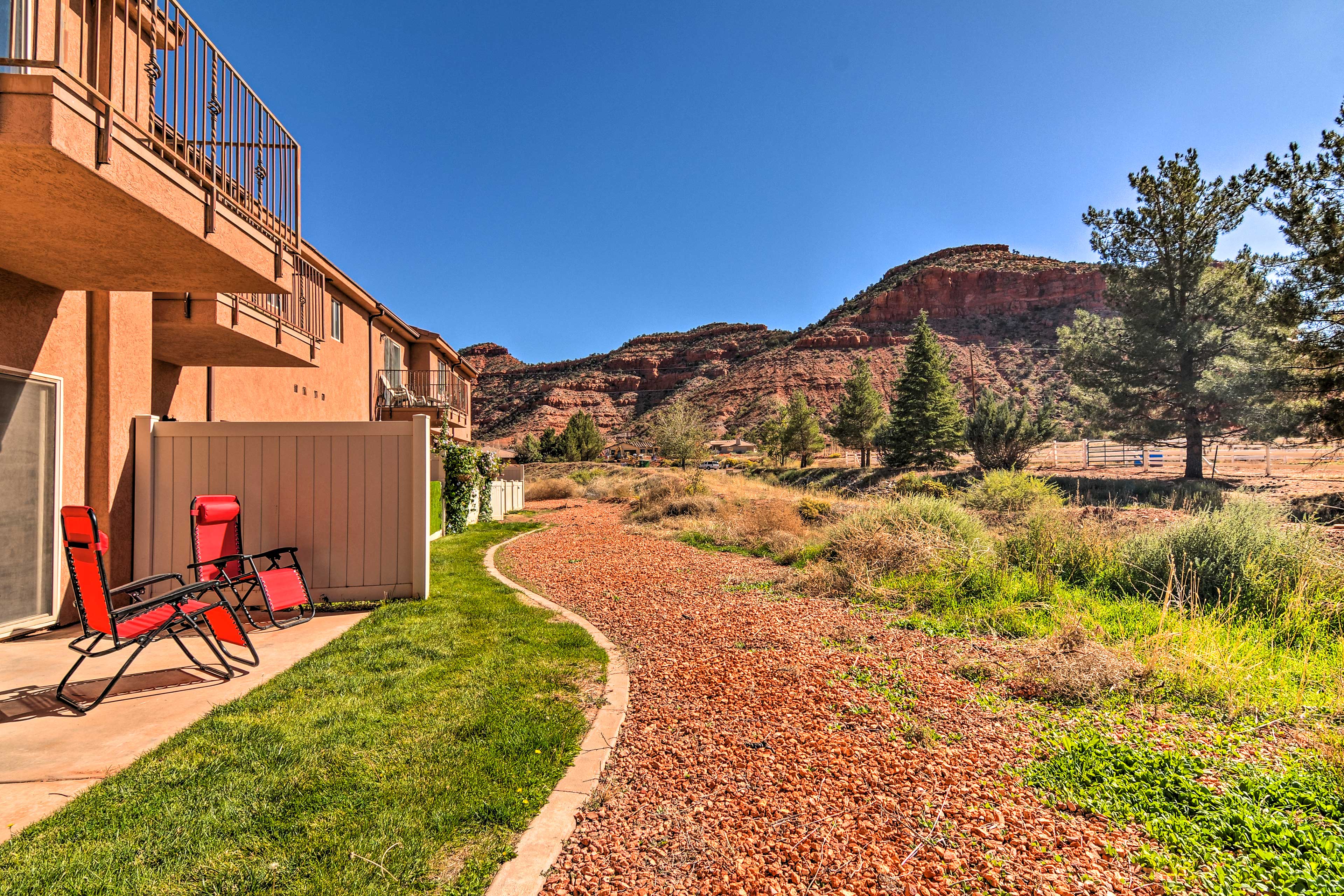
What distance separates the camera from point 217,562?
4.79 meters

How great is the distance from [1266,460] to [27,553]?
32550 millimetres

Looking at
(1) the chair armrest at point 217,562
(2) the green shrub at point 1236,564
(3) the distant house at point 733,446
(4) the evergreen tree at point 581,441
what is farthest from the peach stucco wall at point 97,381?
(3) the distant house at point 733,446

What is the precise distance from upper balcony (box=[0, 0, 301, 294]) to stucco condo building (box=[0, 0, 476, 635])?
1 cm

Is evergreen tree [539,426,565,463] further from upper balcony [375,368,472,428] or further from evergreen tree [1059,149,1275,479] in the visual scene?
evergreen tree [1059,149,1275,479]

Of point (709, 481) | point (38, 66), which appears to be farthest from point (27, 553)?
point (709, 481)

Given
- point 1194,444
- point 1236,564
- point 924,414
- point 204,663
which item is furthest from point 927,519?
point 924,414

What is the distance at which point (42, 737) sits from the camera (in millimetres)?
3049

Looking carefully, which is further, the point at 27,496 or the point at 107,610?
the point at 27,496

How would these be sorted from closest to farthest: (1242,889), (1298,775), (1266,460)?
1. (1242,889)
2. (1298,775)
3. (1266,460)

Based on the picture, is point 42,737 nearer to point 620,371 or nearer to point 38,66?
point 38,66

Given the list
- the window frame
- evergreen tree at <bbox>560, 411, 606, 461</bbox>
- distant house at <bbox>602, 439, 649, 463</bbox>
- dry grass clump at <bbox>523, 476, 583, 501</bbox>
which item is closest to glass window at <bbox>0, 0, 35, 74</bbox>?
the window frame

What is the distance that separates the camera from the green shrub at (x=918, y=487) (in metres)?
15.4

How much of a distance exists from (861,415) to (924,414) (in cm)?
641

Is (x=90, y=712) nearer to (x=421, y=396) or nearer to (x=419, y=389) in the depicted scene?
(x=421, y=396)
